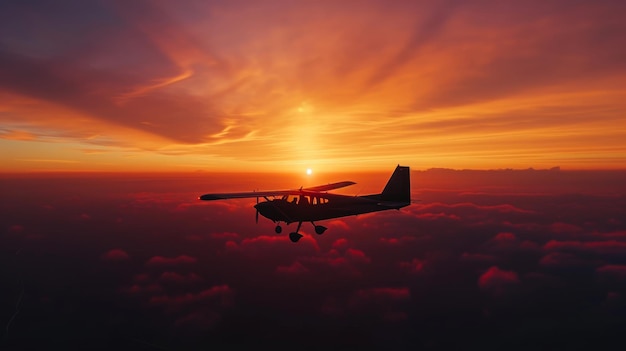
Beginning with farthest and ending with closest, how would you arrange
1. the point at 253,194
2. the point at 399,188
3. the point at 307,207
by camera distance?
the point at 399,188
the point at 307,207
the point at 253,194

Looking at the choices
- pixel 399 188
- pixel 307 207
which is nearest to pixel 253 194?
pixel 307 207

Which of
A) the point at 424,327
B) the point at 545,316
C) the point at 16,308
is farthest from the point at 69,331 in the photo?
the point at 545,316

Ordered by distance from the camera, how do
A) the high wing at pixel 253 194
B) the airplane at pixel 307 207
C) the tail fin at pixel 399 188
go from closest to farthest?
the high wing at pixel 253 194
the airplane at pixel 307 207
the tail fin at pixel 399 188

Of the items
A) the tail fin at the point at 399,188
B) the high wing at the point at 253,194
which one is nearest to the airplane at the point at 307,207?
the high wing at the point at 253,194

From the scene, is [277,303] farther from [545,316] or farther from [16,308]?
[16,308]

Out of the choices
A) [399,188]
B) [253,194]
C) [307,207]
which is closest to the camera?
[253,194]

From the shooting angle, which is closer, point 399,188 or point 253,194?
point 253,194

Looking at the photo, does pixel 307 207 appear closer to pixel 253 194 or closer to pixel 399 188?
pixel 253 194

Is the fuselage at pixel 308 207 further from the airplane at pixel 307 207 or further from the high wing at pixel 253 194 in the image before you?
the high wing at pixel 253 194
